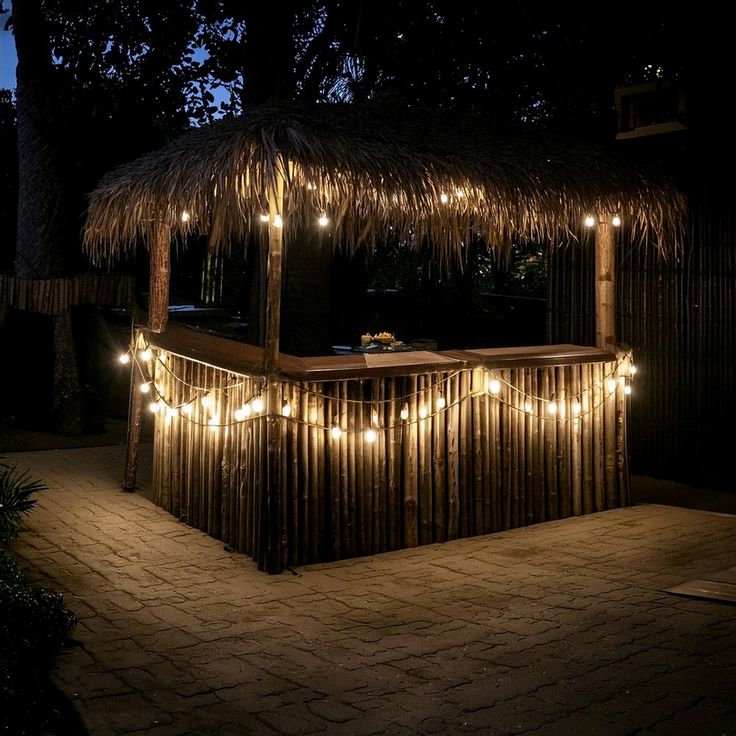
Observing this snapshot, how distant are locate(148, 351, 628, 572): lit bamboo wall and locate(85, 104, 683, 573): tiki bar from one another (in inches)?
0.6

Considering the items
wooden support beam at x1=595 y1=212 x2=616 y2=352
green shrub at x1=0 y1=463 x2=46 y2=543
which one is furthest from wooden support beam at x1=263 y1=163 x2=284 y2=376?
wooden support beam at x1=595 y1=212 x2=616 y2=352

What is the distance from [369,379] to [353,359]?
342 mm

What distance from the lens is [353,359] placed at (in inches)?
273

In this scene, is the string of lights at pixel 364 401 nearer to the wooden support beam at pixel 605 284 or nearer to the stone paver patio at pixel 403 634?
the wooden support beam at pixel 605 284


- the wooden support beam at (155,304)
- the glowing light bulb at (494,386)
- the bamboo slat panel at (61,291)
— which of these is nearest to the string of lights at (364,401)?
the glowing light bulb at (494,386)

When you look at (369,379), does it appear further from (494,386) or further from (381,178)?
(381,178)

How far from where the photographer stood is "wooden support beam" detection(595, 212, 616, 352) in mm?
8234

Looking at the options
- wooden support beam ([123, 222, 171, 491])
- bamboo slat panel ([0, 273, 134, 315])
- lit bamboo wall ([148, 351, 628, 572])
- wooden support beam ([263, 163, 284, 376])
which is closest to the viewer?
wooden support beam ([263, 163, 284, 376])

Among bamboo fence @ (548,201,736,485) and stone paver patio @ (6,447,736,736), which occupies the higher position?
bamboo fence @ (548,201,736,485)

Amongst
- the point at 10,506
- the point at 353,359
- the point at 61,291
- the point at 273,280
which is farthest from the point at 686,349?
the point at 61,291

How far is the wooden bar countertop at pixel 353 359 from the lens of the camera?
6426mm

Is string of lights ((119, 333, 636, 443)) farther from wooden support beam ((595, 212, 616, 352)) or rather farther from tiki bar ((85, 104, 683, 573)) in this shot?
wooden support beam ((595, 212, 616, 352))

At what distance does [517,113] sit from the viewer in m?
13.3

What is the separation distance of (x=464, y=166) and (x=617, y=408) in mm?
2457
